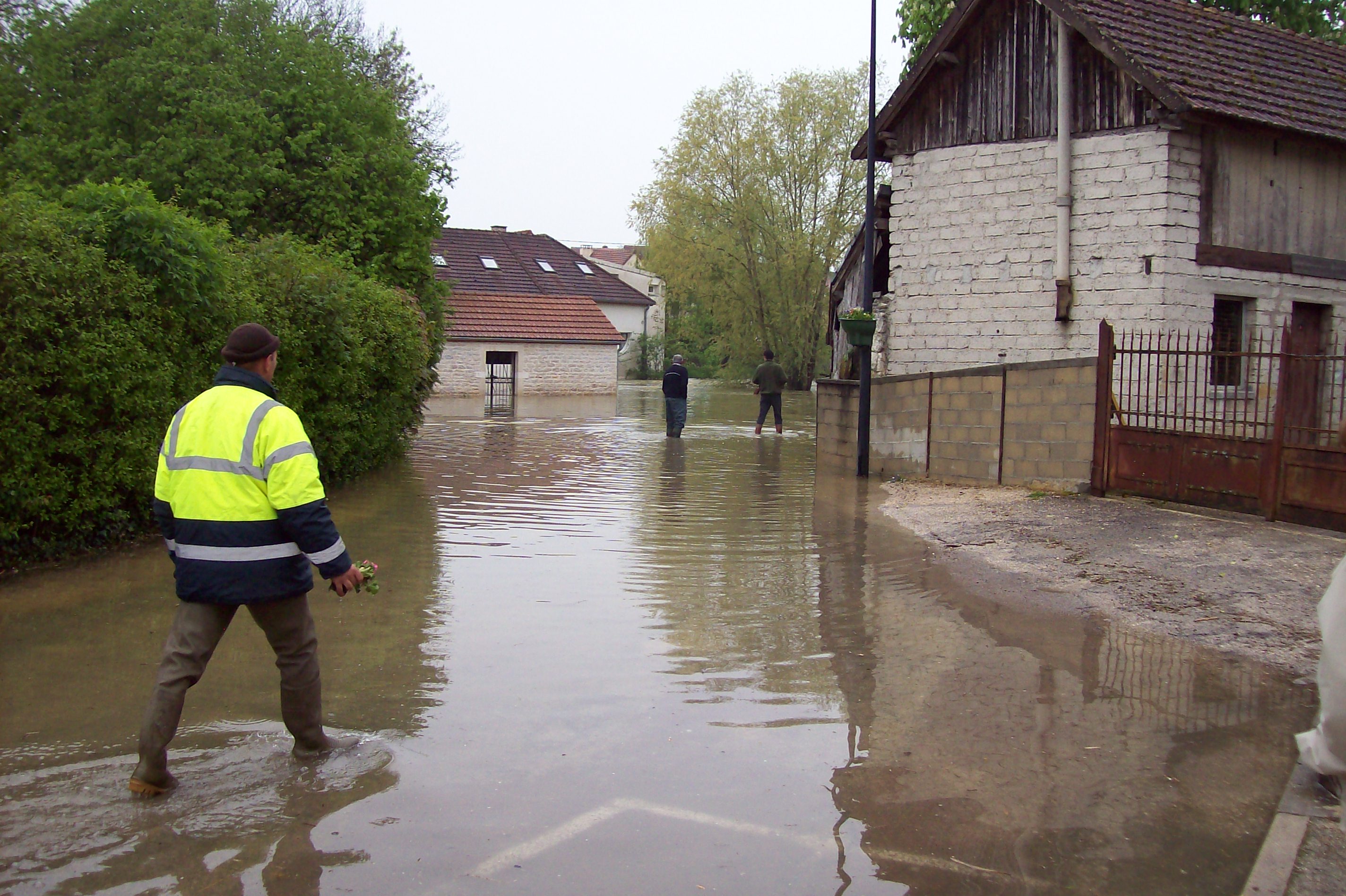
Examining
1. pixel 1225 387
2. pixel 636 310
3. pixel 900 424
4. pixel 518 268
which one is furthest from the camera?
pixel 636 310

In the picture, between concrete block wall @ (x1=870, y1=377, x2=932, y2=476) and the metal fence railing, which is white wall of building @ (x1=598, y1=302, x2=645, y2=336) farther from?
the metal fence railing

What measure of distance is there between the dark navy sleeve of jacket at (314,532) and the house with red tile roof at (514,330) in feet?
113

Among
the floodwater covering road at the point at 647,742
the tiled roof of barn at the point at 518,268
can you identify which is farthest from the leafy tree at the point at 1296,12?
the tiled roof of barn at the point at 518,268

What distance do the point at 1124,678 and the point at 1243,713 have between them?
2.19 ft

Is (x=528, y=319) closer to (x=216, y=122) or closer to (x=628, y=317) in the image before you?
(x=628, y=317)

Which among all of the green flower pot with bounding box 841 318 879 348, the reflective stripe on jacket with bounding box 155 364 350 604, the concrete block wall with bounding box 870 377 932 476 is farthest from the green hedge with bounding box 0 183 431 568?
the concrete block wall with bounding box 870 377 932 476

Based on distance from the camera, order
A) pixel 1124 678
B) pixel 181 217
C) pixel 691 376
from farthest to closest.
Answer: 1. pixel 691 376
2. pixel 181 217
3. pixel 1124 678

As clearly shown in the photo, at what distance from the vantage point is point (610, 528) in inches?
447

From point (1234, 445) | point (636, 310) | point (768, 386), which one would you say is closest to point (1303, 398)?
point (1234, 445)

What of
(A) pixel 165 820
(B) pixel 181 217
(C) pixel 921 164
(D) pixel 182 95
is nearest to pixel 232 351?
(A) pixel 165 820

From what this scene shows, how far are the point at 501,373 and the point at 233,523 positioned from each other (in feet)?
135

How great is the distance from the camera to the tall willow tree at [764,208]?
50.4 m

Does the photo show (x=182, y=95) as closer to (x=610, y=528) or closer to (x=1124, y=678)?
(x=610, y=528)

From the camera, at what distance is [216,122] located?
2002cm
